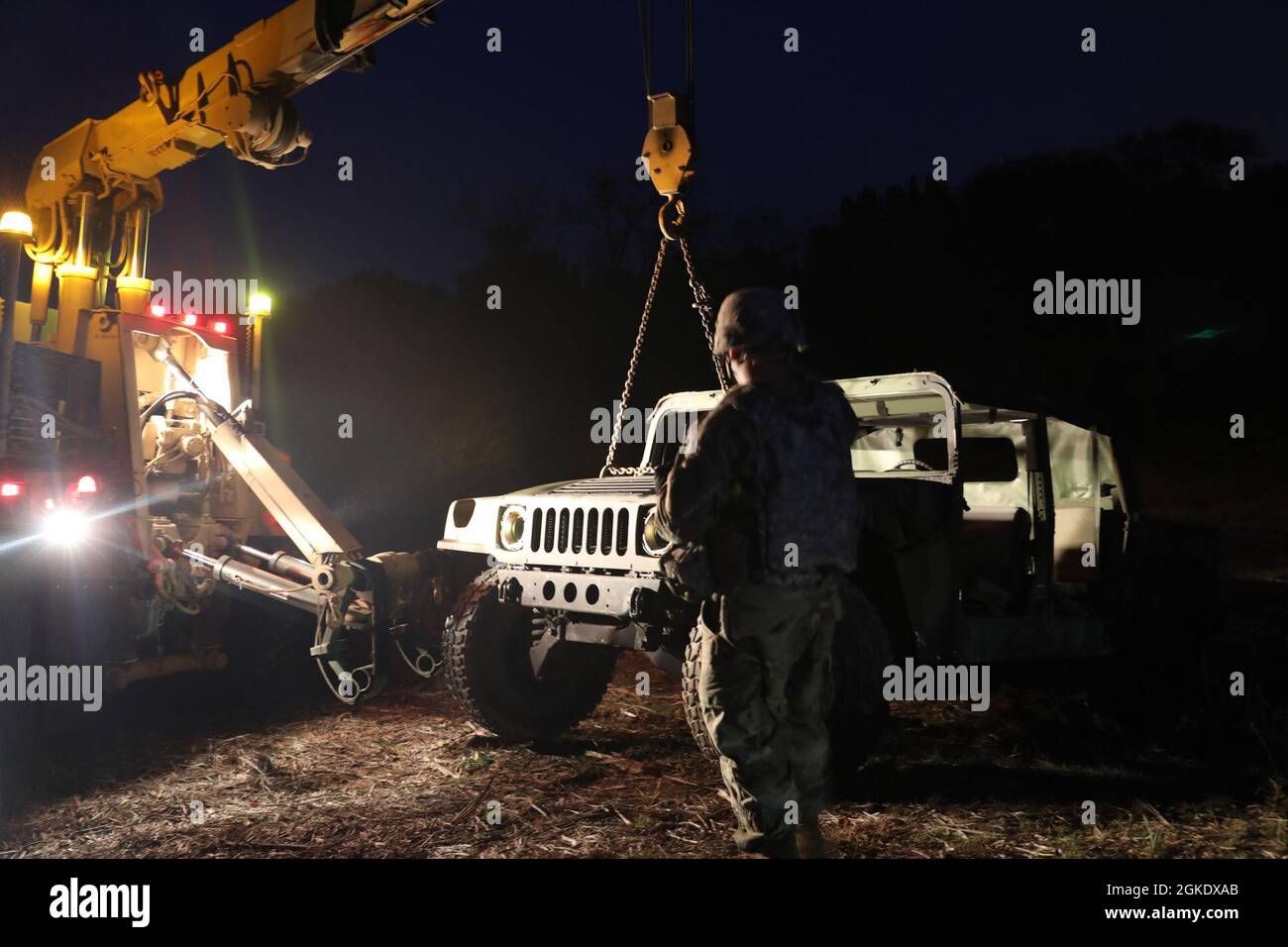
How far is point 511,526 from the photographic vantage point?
4504mm

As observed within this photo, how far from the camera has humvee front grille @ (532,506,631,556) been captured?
155 inches

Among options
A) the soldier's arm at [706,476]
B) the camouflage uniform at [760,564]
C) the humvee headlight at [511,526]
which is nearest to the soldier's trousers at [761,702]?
the camouflage uniform at [760,564]

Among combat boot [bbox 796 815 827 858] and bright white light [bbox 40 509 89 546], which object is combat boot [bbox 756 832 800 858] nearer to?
combat boot [bbox 796 815 827 858]

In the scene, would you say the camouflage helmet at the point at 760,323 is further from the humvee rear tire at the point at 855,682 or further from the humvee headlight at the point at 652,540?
the humvee rear tire at the point at 855,682

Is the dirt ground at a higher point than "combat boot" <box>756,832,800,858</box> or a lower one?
lower

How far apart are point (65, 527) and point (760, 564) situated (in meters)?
3.88

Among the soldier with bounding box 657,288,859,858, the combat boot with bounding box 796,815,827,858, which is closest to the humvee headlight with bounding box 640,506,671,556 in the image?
the soldier with bounding box 657,288,859,858

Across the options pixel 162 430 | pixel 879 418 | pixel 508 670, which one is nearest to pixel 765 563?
pixel 508 670

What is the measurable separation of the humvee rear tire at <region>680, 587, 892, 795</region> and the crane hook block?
194 centimetres

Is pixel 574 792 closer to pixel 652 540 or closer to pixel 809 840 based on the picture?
pixel 652 540

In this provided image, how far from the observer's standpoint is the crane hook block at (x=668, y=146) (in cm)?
439

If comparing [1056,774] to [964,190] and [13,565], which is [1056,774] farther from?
[964,190]

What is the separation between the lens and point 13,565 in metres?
4.91
